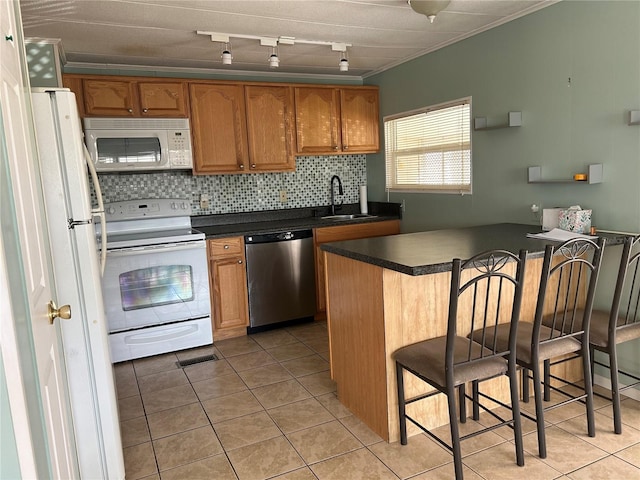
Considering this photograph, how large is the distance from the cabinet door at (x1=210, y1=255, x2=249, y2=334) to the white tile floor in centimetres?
68

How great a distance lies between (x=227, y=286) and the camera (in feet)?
13.0

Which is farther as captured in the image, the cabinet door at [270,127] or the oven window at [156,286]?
the cabinet door at [270,127]

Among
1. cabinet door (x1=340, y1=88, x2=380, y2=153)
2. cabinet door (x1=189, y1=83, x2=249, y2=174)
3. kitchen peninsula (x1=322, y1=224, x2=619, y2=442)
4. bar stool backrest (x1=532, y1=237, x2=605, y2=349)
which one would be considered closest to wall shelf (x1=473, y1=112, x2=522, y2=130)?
kitchen peninsula (x1=322, y1=224, x2=619, y2=442)

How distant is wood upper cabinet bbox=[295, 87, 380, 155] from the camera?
14.5ft

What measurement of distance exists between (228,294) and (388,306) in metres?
2.00

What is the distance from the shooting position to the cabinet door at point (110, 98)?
3633 mm

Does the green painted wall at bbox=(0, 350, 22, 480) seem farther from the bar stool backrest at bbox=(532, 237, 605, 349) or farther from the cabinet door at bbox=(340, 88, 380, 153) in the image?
the cabinet door at bbox=(340, 88, 380, 153)

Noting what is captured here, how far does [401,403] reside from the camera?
90.0 inches

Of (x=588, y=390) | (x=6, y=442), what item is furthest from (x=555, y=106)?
(x=6, y=442)

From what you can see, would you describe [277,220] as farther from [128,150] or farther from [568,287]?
[568,287]

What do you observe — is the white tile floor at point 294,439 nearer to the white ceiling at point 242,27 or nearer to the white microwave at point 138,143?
the white microwave at point 138,143

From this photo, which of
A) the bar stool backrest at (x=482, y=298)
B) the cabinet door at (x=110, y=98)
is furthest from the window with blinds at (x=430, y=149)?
the cabinet door at (x=110, y=98)

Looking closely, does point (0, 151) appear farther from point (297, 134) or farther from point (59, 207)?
point (297, 134)

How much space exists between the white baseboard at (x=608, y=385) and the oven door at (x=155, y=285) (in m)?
2.75
